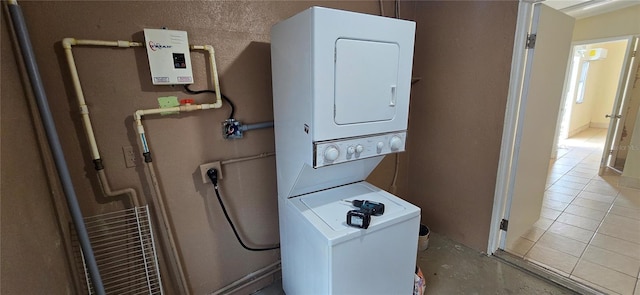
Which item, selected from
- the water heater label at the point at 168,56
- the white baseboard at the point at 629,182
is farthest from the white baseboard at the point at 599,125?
the water heater label at the point at 168,56

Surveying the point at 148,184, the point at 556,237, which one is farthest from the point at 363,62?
the point at 556,237

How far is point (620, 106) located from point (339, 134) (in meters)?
4.78

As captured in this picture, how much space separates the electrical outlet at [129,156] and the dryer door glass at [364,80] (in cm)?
103

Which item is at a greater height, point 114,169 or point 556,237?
point 114,169

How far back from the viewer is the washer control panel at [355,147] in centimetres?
122

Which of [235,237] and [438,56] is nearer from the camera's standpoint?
[235,237]

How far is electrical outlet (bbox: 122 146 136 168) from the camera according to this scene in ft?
4.36

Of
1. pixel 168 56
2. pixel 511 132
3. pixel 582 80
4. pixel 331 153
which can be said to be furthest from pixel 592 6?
pixel 168 56

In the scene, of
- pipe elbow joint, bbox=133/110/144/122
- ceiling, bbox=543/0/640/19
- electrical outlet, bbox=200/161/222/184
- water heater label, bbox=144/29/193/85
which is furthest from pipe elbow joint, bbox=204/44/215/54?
ceiling, bbox=543/0/640/19

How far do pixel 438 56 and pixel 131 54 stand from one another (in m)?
2.12

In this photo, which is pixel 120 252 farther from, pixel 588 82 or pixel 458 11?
pixel 588 82

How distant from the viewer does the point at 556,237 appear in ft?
8.07

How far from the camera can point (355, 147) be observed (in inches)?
51.4

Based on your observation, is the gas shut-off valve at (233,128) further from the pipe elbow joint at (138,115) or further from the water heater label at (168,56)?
the pipe elbow joint at (138,115)
